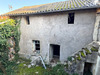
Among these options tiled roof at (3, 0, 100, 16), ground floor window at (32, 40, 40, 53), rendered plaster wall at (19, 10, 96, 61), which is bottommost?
ground floor window at (32, 40, 40, 53)

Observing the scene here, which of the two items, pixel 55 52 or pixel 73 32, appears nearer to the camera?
pixel 73 32

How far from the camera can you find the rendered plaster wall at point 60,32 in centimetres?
493

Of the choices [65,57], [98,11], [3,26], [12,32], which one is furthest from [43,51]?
[98,11]

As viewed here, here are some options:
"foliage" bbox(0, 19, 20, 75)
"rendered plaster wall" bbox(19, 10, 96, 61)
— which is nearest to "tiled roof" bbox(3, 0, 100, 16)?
"rendered plaster wall" bbox(19, 10, 96, 61)

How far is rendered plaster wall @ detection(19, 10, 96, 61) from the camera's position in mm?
4926

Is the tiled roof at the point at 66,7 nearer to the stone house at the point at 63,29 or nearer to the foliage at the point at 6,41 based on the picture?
the stone house at the point at 63,29

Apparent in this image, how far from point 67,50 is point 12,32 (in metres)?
5.49

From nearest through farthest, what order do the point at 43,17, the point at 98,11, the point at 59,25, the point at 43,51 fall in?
1. the point at 98,11
2. the point at 59,25
3. the point at 43,17
4. the point at 43,51

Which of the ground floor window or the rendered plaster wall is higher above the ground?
the rendered plaster wall

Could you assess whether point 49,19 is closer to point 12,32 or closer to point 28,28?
point 28,28

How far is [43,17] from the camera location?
20.4 feet

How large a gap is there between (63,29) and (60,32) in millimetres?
409

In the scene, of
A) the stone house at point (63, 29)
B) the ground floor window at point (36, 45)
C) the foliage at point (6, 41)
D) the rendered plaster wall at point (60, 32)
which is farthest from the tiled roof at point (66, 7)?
the ground floor window at point (36, 45)

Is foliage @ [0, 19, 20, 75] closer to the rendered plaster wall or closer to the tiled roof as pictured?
the rendered plaster wall
